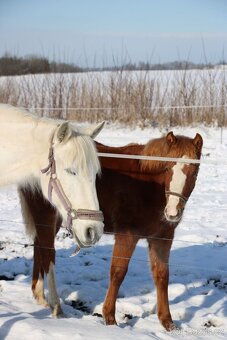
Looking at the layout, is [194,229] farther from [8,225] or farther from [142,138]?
[142,138]

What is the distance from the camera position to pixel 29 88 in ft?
45.0

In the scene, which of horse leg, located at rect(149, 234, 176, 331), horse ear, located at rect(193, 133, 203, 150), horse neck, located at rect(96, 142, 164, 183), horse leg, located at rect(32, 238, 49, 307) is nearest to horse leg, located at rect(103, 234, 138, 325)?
horse leg, located at rect(149, 234, 176, 331)

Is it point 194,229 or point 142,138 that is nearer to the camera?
point 194,229

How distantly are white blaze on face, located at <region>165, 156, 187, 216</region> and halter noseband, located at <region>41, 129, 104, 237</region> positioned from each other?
804mm

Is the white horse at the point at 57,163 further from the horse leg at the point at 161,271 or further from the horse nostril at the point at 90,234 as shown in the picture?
the horse leg at the point at 161,271

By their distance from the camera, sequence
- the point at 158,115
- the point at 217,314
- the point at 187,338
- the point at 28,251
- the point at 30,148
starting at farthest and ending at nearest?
the point at 158,115 → the point at 28,251 → the point at 217,314 → the point at 187,338 → the point at 30,148

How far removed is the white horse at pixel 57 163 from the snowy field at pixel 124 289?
37cm

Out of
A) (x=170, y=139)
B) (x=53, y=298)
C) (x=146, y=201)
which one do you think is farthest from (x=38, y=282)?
(x=170, y=139)

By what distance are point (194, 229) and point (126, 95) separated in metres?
7.39

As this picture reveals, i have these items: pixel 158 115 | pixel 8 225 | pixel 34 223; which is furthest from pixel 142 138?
pixel 34 223

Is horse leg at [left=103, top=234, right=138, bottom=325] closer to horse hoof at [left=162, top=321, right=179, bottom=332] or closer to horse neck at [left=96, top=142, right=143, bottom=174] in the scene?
horse hoof at [left=162, top=321, right=179, bottom=332]

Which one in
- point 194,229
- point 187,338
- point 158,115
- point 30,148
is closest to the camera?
point 30,148

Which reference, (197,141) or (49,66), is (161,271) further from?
(49,66)

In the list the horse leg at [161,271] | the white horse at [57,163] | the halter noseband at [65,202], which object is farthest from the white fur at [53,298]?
the halter noseband at [65,202]
